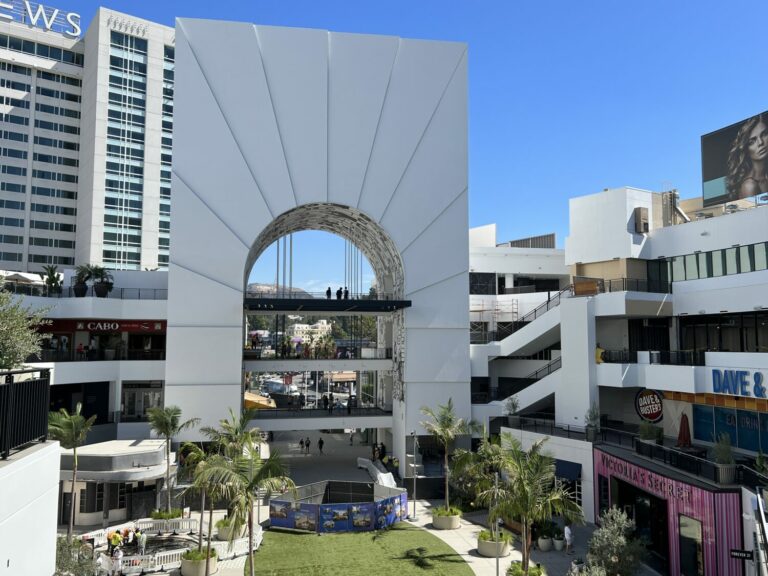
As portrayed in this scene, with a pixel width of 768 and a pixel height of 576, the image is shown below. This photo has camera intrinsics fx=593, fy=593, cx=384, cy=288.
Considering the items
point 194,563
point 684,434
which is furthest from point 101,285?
point 684,434

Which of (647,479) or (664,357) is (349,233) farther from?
(647,479)

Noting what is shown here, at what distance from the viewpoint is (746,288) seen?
1089 inches

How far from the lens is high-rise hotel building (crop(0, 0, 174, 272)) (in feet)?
252

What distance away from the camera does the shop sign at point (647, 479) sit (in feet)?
69.3

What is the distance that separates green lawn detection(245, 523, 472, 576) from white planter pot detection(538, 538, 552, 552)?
3.70 meters

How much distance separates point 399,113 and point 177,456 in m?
24.3

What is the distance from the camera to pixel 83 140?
80.1m

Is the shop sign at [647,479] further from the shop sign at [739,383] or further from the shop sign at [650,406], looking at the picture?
the shop sign at [739,383]

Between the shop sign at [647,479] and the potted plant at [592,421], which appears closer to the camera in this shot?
the shop sign at [647,479]

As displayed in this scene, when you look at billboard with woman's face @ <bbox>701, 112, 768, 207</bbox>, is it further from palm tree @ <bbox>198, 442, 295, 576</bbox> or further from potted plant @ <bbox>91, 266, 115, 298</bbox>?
potted plant @ <bbox>91, 266, 115, 298</bbox>

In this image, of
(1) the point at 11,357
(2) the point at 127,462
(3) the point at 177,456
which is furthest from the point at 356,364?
(1) the point at 11,357

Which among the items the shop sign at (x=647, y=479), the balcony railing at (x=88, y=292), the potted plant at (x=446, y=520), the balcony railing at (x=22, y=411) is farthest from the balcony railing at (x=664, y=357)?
the balcony railing at (x=88, y=292)

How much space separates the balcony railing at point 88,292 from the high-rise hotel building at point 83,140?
39.7 metres

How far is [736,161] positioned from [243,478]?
1126 inches
